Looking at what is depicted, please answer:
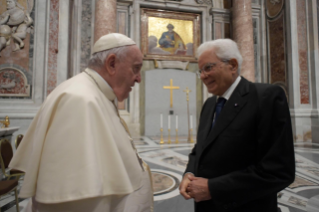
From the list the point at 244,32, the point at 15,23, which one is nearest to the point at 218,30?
the point at 244,32

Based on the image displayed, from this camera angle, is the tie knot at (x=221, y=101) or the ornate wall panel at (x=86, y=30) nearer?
the tie knot at (x=221, y=101)

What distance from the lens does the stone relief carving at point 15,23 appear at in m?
5.55

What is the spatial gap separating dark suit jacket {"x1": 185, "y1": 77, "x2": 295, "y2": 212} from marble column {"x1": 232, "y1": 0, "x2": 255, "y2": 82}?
7.60m

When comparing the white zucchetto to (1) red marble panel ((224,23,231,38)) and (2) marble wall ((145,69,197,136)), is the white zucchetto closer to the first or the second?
(2) marble wall ((145,69,197,136))

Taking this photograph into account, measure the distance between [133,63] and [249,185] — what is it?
0.87 m

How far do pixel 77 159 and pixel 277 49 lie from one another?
31.9ft

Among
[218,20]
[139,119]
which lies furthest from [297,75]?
[139,119]

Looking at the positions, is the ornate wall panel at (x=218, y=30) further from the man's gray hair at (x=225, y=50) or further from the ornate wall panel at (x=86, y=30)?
the man's gray hair at (x=225, y=50)

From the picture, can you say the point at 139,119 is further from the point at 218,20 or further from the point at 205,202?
the point at 205,202

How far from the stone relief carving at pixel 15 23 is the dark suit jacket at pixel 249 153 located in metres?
6.23

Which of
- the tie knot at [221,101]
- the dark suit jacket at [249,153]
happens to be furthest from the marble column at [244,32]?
the dark suit jacket at [249,153]

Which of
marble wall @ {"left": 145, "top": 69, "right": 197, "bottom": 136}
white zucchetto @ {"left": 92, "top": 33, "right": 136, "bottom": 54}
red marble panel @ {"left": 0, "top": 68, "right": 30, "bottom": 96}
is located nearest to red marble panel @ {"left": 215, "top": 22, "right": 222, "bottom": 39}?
marble wall @ {"left": 145, "top": 69, "right": 197, "bottom": 136}

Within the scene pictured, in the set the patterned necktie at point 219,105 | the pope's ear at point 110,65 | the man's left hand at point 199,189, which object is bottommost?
the man's left hand at point 199,189

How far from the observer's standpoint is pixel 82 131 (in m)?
0.86
